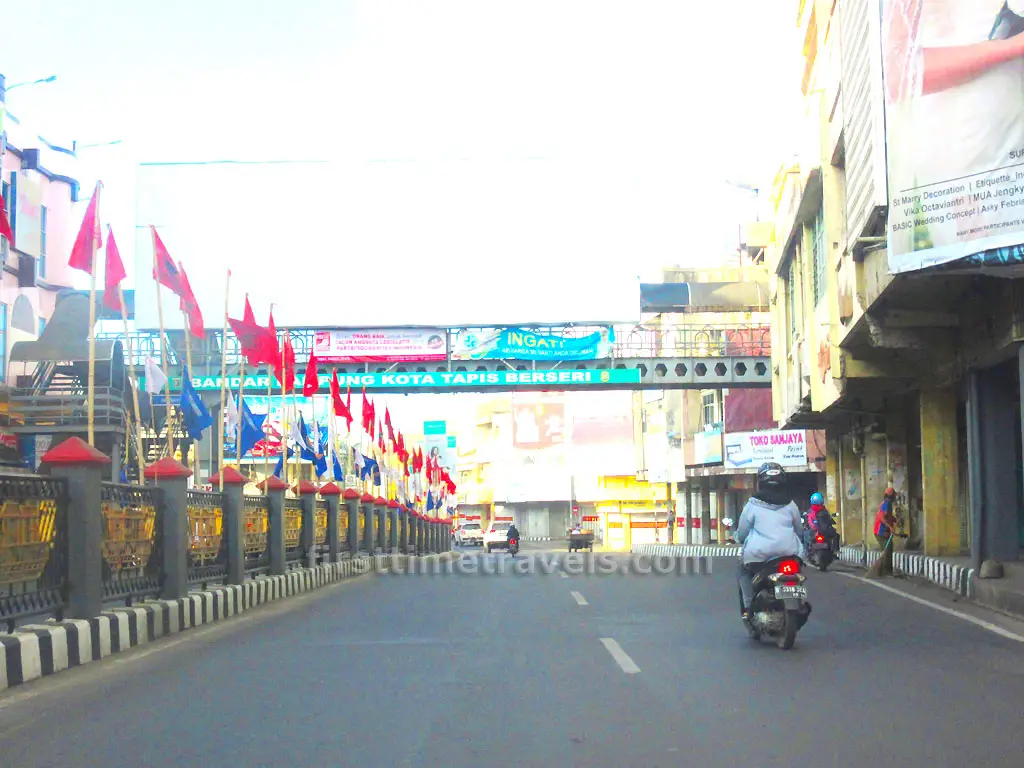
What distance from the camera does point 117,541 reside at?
39.4ft

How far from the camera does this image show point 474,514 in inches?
4872

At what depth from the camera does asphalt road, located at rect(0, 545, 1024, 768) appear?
623 centimetres

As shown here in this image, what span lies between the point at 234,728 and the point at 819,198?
912 inches

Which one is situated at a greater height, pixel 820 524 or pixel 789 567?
pixel 789 567

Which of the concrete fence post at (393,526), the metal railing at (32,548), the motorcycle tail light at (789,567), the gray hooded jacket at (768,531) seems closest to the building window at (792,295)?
the concrete fence post at (393,526)

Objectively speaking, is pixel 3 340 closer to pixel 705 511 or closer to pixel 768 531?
pixel 768 531

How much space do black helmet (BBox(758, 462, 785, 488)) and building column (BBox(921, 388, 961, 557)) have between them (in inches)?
572

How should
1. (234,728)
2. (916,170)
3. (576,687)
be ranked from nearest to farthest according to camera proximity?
(234,728) → (576,687) → (916,170)

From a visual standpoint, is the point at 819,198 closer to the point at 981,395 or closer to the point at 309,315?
the point at 981,395

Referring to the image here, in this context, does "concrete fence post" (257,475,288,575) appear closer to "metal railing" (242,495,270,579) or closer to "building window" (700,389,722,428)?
"metal railing" (242,495,270,579)

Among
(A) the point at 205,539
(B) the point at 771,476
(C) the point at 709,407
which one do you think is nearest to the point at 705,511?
(C) the point at 709,407

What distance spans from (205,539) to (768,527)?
7.81m

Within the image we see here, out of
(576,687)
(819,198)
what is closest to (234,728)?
(576,687)

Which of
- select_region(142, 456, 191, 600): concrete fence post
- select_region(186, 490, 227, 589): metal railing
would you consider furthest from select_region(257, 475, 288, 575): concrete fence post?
select_region(142, 456, 191, 600): concrete fence post
